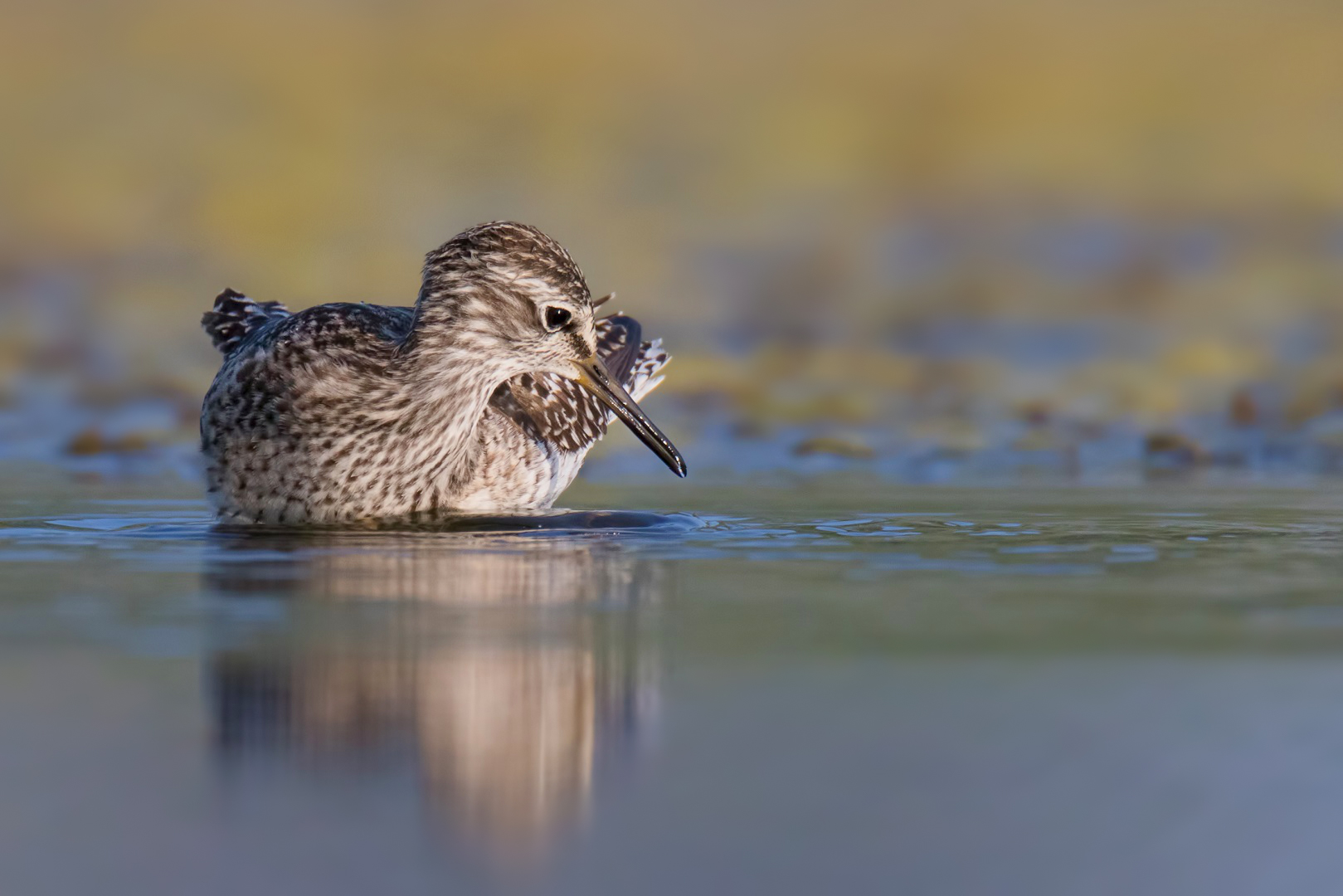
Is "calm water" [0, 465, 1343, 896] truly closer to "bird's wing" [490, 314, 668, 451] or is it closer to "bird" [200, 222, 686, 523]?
"bird" [200, 222, 686, 523]

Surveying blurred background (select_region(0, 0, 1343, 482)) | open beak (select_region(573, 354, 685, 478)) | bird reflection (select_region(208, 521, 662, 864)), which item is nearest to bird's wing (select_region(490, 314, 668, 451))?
open beak (select_region(573, 354, 685, 478))

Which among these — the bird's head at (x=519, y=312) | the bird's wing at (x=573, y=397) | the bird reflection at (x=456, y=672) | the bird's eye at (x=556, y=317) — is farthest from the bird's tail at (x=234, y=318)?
the bird reflection at (x=456, y=672)

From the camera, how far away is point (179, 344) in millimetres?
13445

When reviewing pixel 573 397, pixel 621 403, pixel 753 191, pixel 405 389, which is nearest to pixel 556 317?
pixel 621 403

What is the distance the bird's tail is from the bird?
0.89m

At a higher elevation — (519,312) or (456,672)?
(519,312)

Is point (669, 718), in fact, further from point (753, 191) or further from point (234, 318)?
point (753, 191)

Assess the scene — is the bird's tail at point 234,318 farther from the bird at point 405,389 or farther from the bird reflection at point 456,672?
the bird reflection at point 456,672

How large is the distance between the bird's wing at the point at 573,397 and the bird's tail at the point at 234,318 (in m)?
1.24

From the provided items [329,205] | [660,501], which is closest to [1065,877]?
[660,501]

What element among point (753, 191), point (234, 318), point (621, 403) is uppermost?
point (753, 191)

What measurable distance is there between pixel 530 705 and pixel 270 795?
810 millimetres

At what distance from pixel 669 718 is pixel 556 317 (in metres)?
4.02

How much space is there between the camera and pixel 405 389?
7832 millimetres
